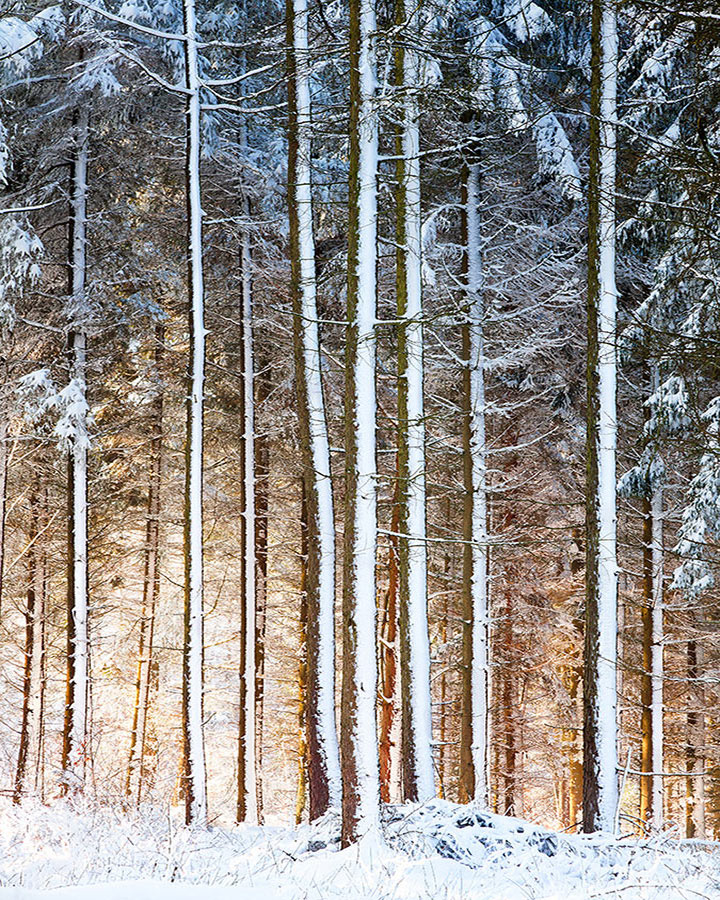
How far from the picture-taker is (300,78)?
11.0 meters

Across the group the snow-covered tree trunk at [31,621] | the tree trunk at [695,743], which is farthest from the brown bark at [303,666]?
the tree trunk at [695,743]

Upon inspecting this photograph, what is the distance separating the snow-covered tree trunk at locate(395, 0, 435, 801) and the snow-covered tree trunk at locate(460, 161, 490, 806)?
2.28 metres

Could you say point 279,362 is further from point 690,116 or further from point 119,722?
point 119,722

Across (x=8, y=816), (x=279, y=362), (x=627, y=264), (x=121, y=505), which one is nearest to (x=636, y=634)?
(x=627, y=264)

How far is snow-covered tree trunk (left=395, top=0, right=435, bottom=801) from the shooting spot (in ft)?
33.6

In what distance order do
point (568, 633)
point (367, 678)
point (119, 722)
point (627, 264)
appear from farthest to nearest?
point (119, 722) < point (568, 633) < point (627, 264) < point (367, 678)

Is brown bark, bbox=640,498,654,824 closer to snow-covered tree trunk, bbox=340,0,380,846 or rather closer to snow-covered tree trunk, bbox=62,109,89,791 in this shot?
snow-covered tree trunk, bbox=340,0,380,846

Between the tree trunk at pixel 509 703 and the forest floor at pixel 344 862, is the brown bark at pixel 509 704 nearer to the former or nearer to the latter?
the tree trunk at pixel 509 703

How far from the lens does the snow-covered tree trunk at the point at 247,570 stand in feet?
50.4

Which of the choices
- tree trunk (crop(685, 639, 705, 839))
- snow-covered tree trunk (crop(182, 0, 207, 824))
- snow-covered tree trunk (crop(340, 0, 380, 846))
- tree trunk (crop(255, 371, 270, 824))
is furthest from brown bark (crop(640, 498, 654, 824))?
tree trunk (crop(255, 371, 270, 824))

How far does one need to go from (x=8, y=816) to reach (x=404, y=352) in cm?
648

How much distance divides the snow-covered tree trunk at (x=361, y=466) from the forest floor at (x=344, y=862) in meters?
0.71

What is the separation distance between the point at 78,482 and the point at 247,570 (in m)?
3.53

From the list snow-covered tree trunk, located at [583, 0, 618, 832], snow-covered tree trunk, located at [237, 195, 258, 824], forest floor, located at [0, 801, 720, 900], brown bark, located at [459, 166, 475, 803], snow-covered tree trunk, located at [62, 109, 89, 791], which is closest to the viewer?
forest floor, located at [0, 801, 720, 900]
